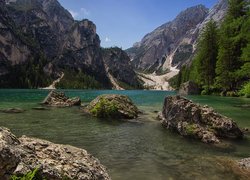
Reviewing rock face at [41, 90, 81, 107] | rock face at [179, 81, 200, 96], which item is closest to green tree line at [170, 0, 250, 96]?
rock face at [179, 81, 200, 96]

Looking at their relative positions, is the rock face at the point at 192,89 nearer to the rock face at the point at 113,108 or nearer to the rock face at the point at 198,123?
the rock face at the point at 113,108

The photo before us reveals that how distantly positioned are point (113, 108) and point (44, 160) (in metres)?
23.6

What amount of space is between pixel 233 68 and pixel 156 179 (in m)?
80.4

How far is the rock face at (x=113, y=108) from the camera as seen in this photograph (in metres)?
32.5

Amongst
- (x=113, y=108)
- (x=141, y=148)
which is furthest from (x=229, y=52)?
(x=141, y=148)

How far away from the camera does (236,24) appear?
82250 mm

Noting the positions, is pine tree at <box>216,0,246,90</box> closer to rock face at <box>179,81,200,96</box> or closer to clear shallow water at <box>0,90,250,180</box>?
rock face at <box>179,81,200,96</box>

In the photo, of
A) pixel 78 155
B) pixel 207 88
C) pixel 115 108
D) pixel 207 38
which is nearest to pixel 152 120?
pixel 115 108

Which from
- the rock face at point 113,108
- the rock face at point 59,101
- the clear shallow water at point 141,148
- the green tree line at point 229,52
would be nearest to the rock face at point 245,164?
the clear shallow water at point 141,148

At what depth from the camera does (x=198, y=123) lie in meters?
22.6

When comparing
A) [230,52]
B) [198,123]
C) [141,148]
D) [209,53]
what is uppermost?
[209,53]

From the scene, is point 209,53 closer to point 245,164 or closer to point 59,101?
point 59,101

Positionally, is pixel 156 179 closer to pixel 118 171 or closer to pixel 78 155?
pixel 118 171

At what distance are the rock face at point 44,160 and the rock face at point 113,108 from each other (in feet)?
70.7
